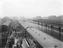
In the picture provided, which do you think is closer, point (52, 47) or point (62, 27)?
point (52, 47)

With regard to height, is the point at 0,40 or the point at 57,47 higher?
the point at 57,47

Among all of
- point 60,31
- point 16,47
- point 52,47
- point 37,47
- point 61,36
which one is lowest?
point 16,47

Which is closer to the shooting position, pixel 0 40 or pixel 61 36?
pixel 61 36

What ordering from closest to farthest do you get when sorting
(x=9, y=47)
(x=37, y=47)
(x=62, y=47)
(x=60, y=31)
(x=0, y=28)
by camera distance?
1. (x=62, y=47)
2. (x=60, y=31)
3. (x=37, y=47)
4. (x=9, y=47)
5. (x=0, y=28)

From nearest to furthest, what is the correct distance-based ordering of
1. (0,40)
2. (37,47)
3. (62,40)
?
(62,40)
(37,47)
(0,40)

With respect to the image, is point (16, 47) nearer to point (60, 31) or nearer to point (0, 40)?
point (60, 31)

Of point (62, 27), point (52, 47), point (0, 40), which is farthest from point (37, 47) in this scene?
point (0, 40)

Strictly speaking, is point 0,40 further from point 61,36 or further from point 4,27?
point 61,36

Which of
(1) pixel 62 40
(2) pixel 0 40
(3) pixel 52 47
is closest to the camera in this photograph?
(3) pixel 52 47

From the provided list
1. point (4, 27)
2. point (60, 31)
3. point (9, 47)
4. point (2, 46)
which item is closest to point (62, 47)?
point (60, 31)
